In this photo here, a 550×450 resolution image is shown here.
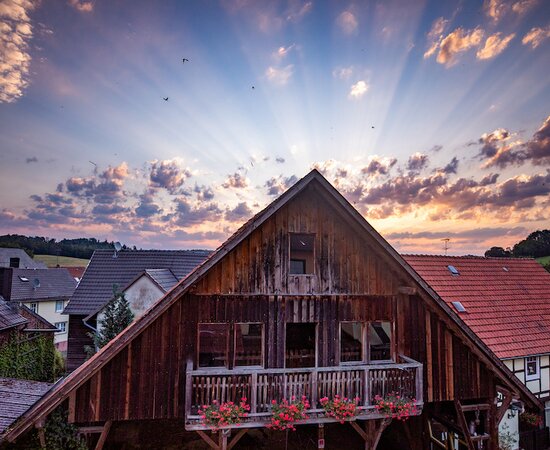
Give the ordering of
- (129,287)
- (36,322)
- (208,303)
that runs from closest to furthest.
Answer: (208,303)
(129,287)
(36,322)

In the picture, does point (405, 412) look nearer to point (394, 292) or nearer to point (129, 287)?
point (394, 292)

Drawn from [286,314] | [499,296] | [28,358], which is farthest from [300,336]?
[28,358]

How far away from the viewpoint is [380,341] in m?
14.5

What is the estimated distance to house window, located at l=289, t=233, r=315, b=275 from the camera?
1182 centimetres

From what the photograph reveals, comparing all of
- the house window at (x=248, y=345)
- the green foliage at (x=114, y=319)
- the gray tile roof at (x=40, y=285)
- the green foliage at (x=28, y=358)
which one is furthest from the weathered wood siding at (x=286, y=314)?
the gray tile roof at (x=40, y=285)

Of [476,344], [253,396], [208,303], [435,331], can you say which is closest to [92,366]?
[208,303]

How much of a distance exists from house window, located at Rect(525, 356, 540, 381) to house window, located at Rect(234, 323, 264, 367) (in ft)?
44.2

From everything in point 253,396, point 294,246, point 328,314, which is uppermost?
point 294,246

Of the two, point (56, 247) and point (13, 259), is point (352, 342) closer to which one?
point (13, 259)

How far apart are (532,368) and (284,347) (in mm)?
14673

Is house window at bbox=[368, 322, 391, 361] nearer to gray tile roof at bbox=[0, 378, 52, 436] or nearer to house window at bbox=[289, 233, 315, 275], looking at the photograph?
house window at bbox=[289, 233, 315, 275]

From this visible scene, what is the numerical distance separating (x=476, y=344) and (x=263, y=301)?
251 inches

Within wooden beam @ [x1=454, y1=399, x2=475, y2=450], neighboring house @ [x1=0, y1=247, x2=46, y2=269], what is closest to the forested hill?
neighboring house @ [x1=0, y1=247, x2=46, y2=269]

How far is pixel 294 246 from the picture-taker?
12.7 m
